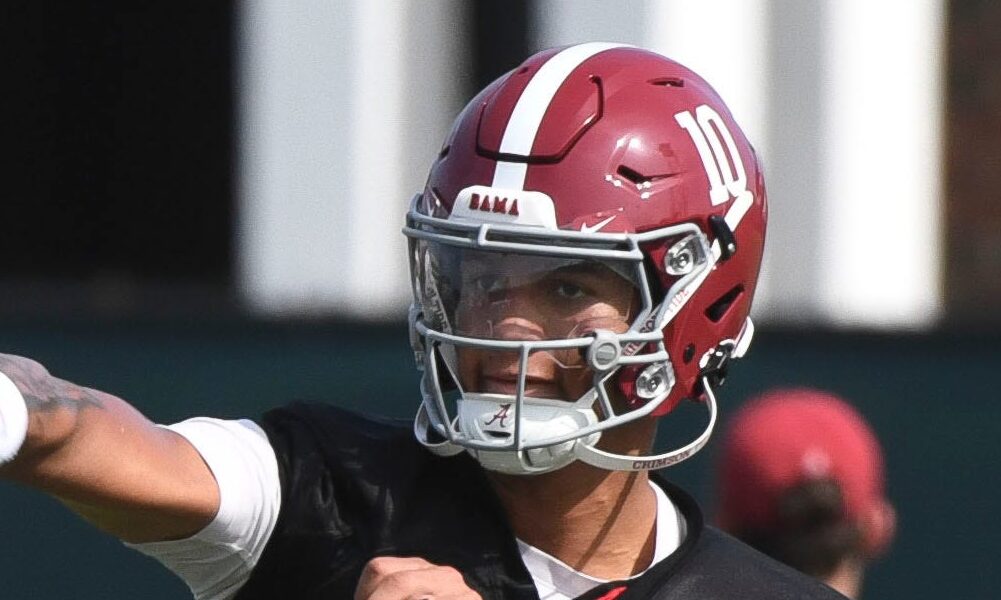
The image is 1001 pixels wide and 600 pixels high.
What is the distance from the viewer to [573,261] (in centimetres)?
228

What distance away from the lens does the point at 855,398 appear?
16.3 feet

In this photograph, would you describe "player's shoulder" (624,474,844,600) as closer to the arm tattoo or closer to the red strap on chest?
the red strap on chest

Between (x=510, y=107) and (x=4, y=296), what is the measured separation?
298 cm

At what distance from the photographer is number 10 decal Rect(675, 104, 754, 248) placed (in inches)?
95.7

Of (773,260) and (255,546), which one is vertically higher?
(255,546)

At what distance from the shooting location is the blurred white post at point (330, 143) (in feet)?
17.1

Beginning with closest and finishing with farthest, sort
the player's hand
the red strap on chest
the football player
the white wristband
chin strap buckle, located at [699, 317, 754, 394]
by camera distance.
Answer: the white wristband
the player's hand
the football player
the red strap on chest
chin strap buckle, located at [699, 317, 754, 394]

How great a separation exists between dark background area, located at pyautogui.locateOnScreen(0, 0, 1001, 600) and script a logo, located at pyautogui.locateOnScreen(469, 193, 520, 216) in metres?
2.59

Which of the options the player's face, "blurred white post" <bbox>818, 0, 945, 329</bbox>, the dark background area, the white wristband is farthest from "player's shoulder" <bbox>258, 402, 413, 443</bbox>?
"blurred white post" <bbox>818, 0, 945, 329</bbox>

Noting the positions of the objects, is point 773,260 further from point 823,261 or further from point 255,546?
point 255,546

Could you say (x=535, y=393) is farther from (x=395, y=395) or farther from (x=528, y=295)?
Answer: (x=395, y=395)

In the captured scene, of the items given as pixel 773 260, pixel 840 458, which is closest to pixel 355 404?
pixel 773 260

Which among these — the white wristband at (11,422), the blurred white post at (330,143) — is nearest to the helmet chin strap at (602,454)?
the white wristband at (11,422)

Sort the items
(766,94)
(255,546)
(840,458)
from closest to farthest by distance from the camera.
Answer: (255,546), (840,458), (766,94)
